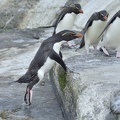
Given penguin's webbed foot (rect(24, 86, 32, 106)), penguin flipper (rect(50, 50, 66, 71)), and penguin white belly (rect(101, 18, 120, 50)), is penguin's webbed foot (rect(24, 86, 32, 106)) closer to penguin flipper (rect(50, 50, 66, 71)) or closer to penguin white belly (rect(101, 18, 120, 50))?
penguin flipper (rect(50, 50, 66, 71))

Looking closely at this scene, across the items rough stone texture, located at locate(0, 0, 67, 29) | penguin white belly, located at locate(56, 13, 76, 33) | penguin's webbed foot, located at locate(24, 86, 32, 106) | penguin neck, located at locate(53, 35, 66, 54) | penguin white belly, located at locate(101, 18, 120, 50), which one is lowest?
rough stone texture, located at locate(0, 0, 67, 29)

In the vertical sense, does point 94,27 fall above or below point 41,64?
below

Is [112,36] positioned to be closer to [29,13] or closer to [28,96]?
[28,96]

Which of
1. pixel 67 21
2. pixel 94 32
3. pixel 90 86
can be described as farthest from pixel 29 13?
pixel 90 86

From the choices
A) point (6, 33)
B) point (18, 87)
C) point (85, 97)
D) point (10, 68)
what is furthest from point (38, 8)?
point (85, 97)

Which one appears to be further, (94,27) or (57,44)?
(94,27)

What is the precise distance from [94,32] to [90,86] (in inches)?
84.0

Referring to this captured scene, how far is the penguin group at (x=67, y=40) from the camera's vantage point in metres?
5.24

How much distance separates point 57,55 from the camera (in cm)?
520

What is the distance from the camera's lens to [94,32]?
21.1 ft

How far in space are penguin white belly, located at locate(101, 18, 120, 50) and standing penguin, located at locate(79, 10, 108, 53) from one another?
0.24m

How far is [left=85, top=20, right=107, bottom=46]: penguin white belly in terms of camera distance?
6.29m

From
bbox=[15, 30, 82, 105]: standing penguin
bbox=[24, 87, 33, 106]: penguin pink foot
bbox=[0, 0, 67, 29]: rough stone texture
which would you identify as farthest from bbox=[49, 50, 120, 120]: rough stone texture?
bbox=[0, 0, 67, 29]: rough stone texture

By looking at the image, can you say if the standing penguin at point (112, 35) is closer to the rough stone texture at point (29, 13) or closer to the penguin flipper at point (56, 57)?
the penguin flipper at point (56, 57)
